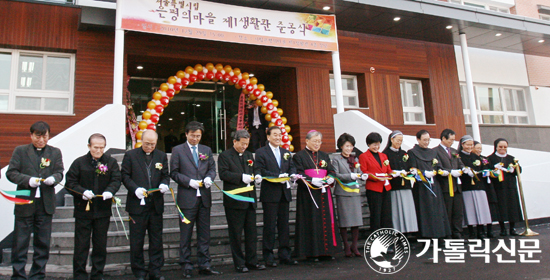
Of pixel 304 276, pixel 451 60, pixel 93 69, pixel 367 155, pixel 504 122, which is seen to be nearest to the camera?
pixel 304 276

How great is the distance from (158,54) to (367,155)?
582 cm

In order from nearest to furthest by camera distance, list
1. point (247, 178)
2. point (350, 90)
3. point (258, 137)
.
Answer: point (247, 178), point (258, 137), point (350, 90)

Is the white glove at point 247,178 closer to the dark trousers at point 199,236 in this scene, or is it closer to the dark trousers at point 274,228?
the dark trousers at point 274,228

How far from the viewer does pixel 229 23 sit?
868cm

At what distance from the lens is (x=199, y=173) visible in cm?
473

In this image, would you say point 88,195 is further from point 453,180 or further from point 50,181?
point 453,180

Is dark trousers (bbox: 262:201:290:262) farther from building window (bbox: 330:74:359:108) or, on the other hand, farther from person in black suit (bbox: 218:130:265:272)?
building window (bbox: 330:74:359:108)

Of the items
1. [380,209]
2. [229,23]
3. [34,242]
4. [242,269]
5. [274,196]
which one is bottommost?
[242,269]

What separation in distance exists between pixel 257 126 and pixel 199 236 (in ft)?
19.3

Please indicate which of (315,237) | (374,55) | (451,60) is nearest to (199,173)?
(315,237)

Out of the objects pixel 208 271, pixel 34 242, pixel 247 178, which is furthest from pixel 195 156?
pixel 34 242

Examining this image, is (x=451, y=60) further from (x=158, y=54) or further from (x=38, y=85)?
(x=38, y=85)

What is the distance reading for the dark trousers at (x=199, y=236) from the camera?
4.43m

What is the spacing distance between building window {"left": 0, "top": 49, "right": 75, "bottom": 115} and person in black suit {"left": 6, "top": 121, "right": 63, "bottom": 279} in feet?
15.7
